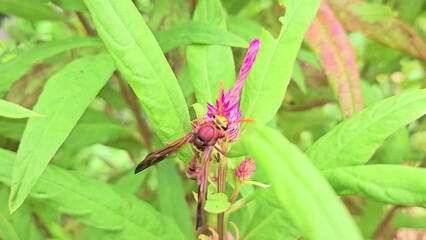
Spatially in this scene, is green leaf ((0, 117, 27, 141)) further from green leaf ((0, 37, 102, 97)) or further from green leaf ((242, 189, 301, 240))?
green leaf ((242, 189, 301, 240))

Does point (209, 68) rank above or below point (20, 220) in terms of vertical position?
above

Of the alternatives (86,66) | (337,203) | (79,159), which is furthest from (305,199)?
(79,159)

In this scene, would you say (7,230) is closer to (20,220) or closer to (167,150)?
(20,220)

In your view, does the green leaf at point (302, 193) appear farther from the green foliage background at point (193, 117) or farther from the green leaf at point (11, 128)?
the green leaf at point (11, 128)

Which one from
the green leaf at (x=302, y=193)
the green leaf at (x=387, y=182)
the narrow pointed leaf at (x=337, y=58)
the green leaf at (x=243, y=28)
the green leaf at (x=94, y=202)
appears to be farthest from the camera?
the green leaf at (x=243, y=28)

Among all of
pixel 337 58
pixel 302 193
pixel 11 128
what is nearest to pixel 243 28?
pixel 337 58

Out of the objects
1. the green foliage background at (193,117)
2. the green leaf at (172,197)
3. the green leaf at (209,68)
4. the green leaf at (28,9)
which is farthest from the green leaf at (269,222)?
the green leaf at (28,9)
